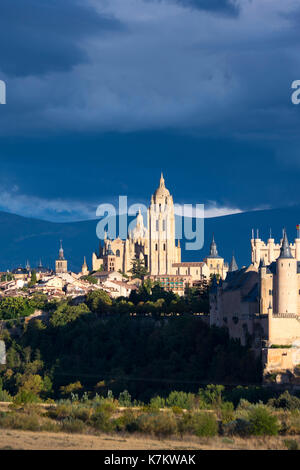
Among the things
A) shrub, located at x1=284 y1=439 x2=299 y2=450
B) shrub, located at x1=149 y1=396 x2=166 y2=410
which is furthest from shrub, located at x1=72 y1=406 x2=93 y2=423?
shrub, located at x1=284 y1=439 x2=299 y2=450

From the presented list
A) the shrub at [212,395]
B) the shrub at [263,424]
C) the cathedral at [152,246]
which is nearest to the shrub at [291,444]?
the shrub at [263,424]

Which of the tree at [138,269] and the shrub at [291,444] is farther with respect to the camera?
the tree at [138,269]

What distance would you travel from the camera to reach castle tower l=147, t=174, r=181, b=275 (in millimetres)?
146250

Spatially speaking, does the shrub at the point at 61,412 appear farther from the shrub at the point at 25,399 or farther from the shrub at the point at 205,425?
the shrub at the point at 205,425

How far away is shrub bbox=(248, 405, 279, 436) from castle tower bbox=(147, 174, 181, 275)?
102170mm

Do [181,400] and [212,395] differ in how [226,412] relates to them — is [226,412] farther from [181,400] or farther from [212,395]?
[212,395]

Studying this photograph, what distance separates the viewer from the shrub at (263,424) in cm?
4119

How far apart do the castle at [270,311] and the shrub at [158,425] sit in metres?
15.7

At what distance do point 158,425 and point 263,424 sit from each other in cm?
423

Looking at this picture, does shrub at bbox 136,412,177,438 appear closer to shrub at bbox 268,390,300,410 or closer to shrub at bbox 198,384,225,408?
Result: shrub at bbox 198,384,225,408

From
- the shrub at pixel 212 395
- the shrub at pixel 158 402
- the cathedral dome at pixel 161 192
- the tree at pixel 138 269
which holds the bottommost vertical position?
the shrub at pixel 158 402

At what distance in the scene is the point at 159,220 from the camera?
153875 mm
